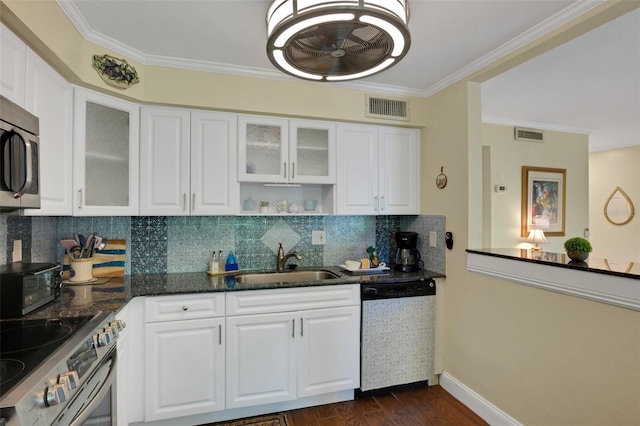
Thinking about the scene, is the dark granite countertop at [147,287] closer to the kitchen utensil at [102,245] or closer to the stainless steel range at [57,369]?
the stainless steel range at [57,369]

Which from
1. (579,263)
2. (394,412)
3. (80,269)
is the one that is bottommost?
(394,412)

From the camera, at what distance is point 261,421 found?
2248 millimetres

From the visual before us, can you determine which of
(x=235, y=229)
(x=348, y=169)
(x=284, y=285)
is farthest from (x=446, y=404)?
(x=235, y=229)

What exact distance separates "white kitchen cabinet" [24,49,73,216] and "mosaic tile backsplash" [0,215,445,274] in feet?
1.34

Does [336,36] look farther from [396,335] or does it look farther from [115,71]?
[396,335]

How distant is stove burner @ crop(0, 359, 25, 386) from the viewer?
3.27ft

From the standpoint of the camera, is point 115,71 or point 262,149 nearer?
point 115,71

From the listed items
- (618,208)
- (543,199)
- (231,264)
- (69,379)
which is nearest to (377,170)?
(231,264)

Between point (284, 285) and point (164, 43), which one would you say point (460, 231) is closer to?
point (284, 285)

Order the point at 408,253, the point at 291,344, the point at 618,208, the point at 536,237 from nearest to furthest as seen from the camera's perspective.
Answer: the point at 291,344 < the point at 408,253 < the point at 536,237 < the point at 618,208

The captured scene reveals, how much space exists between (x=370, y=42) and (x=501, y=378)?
226 cm

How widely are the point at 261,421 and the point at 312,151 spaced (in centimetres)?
206

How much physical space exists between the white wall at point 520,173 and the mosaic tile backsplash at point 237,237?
1583mm

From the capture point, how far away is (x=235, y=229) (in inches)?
111
